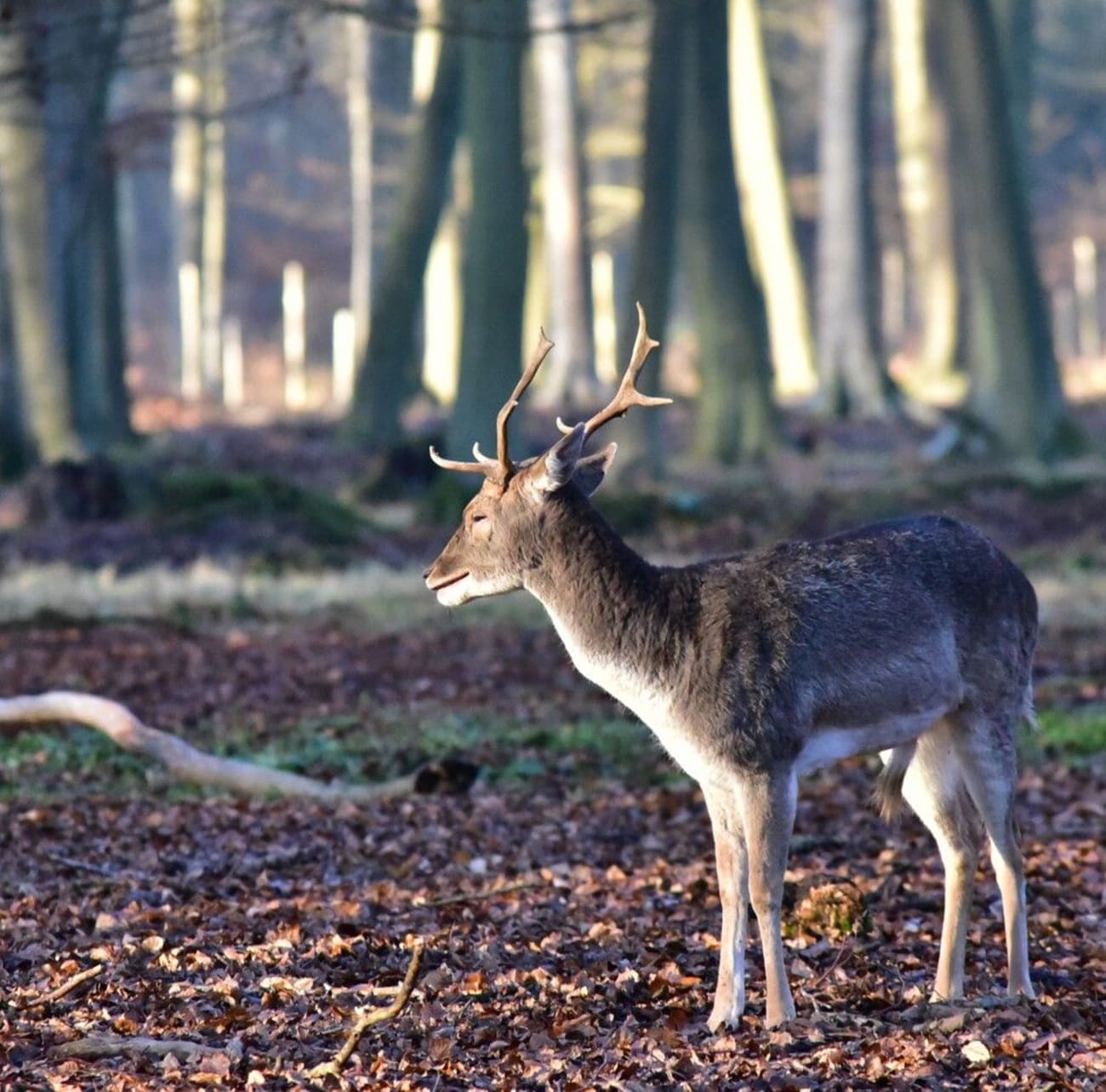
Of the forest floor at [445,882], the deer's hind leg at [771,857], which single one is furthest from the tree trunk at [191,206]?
the deer's hind leg at [771,857]

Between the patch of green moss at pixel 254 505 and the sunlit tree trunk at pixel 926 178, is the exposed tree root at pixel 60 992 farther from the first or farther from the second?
the sunlit tree trunk at pixel 926 178

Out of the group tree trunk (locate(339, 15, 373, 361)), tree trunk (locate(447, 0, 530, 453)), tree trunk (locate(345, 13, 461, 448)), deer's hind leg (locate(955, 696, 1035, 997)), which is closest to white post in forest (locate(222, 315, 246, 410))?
tree trunk (locate(339, 15, 373, 361))

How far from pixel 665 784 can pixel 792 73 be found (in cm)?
4783

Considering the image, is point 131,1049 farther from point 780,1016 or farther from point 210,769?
point 210,769

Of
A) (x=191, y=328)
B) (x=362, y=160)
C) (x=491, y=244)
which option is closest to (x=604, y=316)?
(x=362, y=160)

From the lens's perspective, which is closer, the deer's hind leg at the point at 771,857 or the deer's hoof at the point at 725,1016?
the deer's hind leg at the point at 771,857

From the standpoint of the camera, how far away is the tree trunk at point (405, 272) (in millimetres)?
28328

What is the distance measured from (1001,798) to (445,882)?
2.94 m

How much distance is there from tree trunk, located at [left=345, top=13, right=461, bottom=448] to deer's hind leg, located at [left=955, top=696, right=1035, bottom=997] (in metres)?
21.1

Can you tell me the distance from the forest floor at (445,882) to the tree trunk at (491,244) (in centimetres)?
523

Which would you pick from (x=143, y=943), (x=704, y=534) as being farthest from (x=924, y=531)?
(x=704, y=534)

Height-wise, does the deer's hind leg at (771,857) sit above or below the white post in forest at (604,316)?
below

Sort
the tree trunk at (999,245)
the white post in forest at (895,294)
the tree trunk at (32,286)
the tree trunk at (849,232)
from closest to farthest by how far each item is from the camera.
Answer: the tree trunk at (32,286), the tree trunk at (999,245), the tree trunk at (849,232), the white post in forest at (895,294)

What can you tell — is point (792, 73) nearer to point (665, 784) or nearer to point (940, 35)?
point (940, 35)
